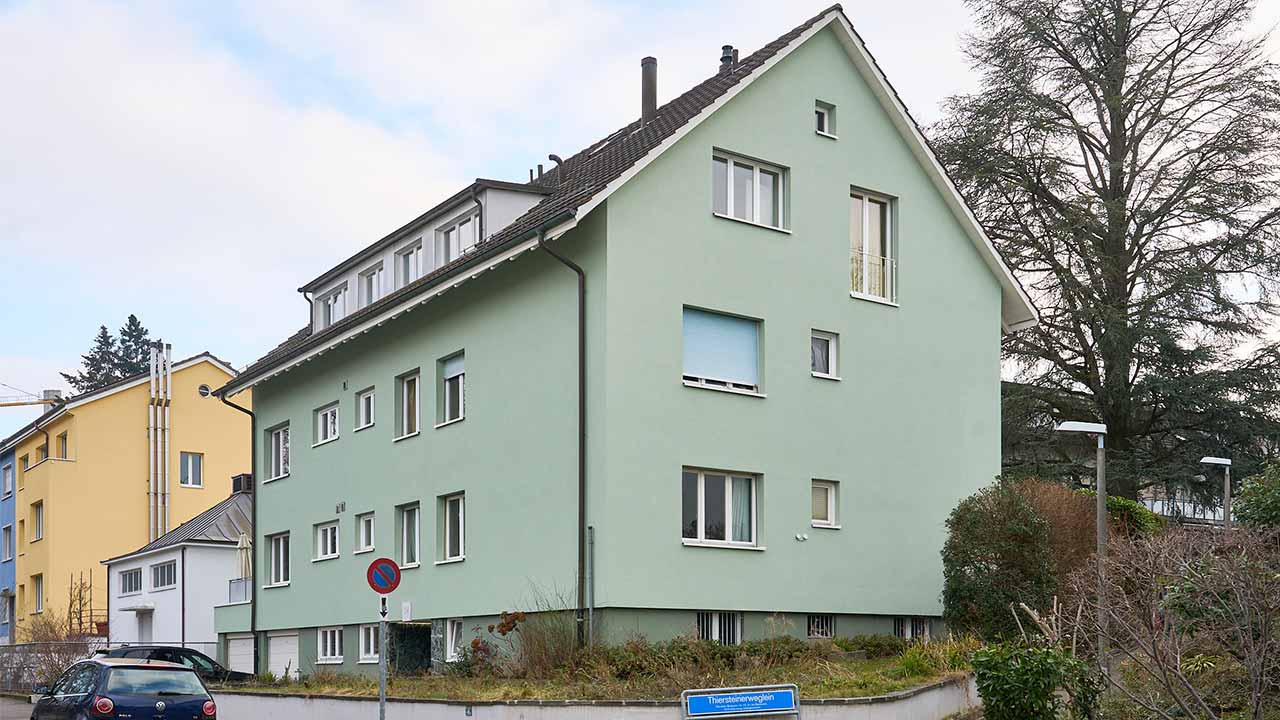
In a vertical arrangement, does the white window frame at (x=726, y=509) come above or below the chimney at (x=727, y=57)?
below

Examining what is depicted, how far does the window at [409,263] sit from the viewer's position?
3011cm

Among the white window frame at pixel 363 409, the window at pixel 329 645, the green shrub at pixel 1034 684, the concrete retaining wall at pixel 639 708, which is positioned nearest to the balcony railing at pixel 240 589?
the window at pixel 329 645

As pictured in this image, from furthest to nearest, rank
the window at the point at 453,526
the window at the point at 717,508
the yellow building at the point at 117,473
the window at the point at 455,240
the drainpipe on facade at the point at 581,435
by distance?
1. the yellow building at the point at 117,473
2. the window at the point at 455,240
3. the window at the point at 453,526
4. the window at the point at 717,508
5. the drainpipe on facade at the point at 581,435

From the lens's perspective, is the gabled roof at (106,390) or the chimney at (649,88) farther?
the gabled roof at (106,390)

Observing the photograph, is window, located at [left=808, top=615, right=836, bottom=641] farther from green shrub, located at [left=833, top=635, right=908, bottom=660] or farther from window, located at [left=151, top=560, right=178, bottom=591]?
window, located at [left=151, top=560, right=178, bottom=591]

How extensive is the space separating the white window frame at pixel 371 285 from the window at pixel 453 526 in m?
6.65

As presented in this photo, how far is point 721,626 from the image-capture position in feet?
76.2

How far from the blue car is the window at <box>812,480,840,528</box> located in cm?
1041

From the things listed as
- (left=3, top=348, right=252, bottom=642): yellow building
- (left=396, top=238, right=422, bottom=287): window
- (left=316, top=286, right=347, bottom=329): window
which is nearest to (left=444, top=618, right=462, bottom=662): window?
(left=396, top=238, right=422, bottom=287): window

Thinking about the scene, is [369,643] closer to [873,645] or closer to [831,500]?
[831,500]

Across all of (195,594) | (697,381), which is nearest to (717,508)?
(697,381)

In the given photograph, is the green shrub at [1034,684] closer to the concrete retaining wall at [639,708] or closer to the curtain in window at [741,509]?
the concrete retaining wall at [639,708]

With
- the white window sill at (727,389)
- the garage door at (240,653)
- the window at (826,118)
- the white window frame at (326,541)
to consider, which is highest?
the window at (826,118)

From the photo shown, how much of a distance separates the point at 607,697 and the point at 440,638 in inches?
317
